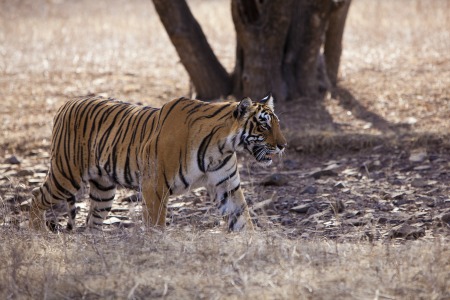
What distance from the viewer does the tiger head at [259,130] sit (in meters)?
6.16

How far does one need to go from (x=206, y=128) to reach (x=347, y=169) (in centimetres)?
269

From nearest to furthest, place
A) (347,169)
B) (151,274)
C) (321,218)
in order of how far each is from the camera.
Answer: (151,274) → (321,218) → (347,169)

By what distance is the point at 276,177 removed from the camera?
833cm

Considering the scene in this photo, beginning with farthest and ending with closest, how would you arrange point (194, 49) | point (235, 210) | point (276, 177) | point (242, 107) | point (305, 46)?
point (194, 49) < point (305, 46) < point (276, 177) < point (235, 210) < point (242, 107)

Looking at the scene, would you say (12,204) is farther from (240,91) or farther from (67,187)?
(240,91)

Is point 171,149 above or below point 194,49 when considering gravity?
below

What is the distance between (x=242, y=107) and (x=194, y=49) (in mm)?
5070

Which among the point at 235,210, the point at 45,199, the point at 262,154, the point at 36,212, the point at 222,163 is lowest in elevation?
the point at 36,212

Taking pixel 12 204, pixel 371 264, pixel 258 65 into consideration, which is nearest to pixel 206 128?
pixel 371 264

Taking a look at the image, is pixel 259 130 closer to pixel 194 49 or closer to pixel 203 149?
pixel 203 149

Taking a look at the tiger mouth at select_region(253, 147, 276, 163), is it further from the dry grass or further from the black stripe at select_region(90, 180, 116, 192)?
the black stripe at select_region(90, 180, 116, 192)

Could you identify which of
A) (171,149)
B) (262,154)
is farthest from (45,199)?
(262,154)

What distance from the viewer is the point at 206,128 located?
20.6 feet

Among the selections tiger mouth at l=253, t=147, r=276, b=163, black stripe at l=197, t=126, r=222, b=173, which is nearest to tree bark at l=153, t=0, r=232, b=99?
black stripe at l=197, t=126, r=222, b=173
